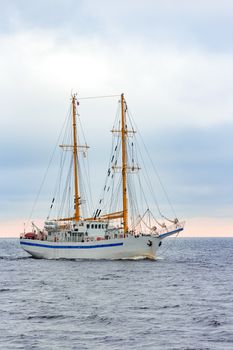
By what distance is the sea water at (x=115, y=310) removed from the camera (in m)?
33.5

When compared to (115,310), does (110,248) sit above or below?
above

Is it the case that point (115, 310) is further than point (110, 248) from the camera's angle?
No

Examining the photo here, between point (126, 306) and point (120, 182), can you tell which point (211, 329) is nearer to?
point (126, 306)

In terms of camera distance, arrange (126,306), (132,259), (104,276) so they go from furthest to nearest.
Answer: (132,259), (104,276), (126,306)

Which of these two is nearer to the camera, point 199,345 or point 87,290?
point 199,345

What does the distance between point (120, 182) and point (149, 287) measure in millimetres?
35876

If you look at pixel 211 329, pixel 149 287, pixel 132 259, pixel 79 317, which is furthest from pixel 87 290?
pixel 132 259

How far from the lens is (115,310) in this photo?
1705 inches

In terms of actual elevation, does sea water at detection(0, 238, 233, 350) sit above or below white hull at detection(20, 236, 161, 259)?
below

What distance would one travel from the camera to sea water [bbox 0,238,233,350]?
33.5 meters

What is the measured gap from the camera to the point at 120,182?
9300cm

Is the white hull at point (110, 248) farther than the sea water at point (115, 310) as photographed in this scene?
Yes

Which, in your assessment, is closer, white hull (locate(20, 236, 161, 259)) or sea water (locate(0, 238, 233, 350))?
sea water (locate(0, 238, 233, 350))

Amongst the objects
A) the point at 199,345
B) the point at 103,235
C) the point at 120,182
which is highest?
the point at 120,182
